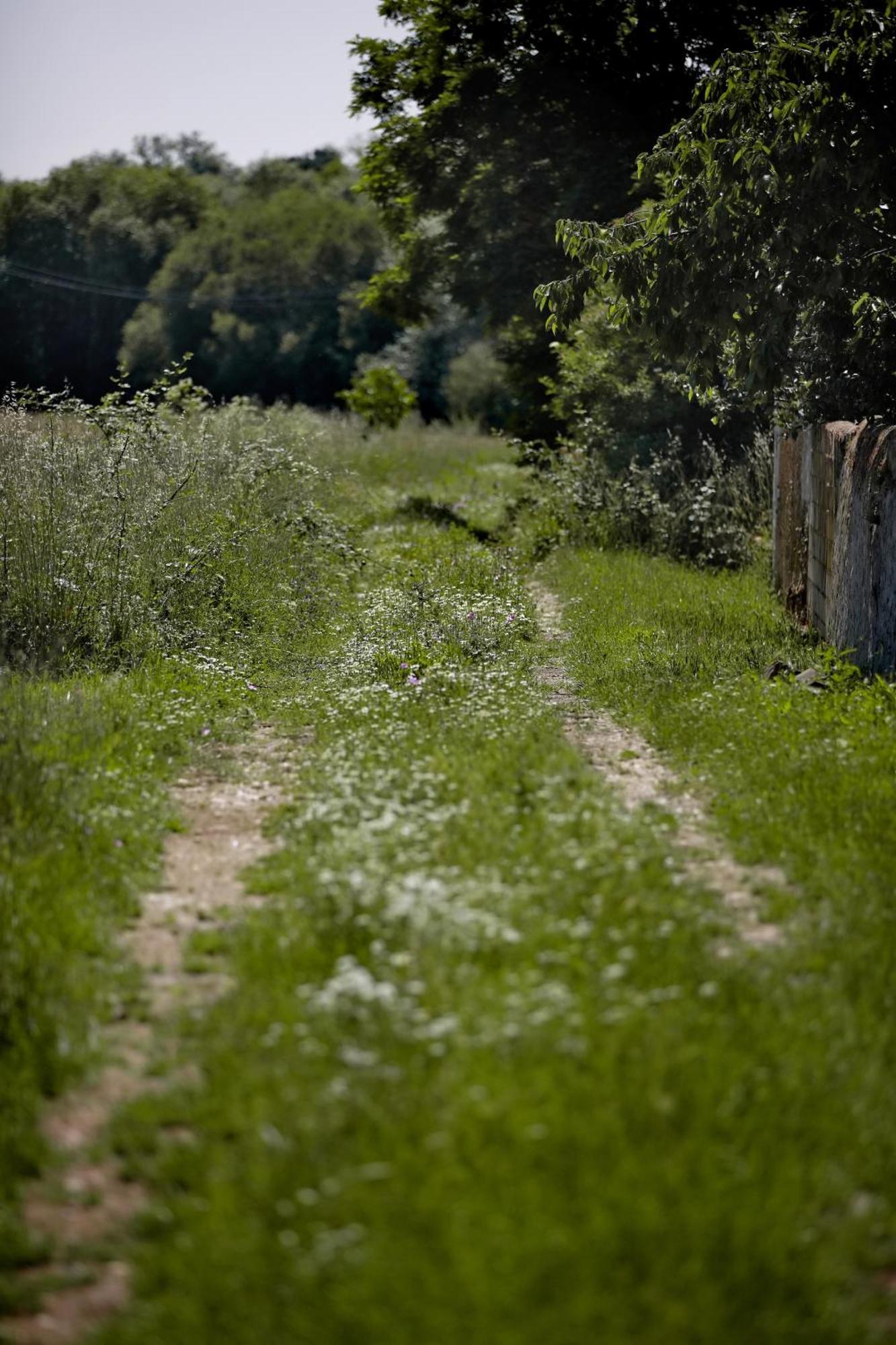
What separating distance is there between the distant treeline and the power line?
75mm

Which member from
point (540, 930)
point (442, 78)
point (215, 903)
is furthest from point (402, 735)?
point (442, 78)

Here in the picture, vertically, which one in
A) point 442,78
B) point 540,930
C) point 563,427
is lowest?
point 540,930

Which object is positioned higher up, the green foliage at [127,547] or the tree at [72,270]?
the tree at [72,270]

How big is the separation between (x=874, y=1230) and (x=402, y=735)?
408 cm

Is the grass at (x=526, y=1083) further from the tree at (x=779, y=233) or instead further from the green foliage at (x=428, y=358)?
the green foliage at (x=428, y=358)

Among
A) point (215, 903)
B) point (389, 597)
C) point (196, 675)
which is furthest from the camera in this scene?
point (389, 597)

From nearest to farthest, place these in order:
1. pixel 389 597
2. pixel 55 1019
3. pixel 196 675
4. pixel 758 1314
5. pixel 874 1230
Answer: pixel 758 1314, pixel 874 1230, pixel 55 1019, pixel 196 675, pixel 389 597

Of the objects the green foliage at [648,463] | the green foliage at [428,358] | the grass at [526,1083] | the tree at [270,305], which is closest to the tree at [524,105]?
the green foliage at [648,463]

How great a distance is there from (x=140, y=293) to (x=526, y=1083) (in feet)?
203

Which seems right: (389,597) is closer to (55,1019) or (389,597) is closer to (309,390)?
(55,1019)

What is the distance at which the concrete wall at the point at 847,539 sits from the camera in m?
7.47

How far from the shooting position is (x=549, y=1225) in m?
2.71

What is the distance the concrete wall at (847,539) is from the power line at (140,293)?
4373cm

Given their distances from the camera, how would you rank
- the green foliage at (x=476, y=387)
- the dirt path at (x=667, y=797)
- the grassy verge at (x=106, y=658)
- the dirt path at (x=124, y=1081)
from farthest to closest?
the green foliage at (x=476, y=387) < the dirt path at (x=667, y=797) < the grassy verge at (x=106, y=658) < the dirt path at (x=124, y=1081)
